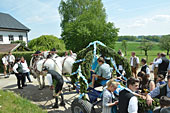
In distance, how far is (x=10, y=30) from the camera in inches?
1075

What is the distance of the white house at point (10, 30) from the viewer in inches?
1024

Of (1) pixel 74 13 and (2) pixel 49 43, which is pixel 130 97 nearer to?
(2) pixel 49 43

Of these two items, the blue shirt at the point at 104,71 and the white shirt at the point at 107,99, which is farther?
the blue shirt at the point at 104,71

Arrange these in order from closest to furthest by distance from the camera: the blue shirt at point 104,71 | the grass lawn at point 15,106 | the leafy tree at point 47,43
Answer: the blue shirt at point 104,71 < the grass lawn at point 15,106 < the leafy tree at point 47,43

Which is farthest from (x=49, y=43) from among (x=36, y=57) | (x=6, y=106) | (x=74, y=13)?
(x=6, y=106)

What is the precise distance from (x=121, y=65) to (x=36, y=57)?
16.4 feet

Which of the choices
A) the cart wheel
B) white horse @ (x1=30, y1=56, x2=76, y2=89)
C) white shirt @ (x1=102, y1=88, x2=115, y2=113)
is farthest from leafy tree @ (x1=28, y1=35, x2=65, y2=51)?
white shirt @ (x1=102, y1=88, x2=115, y2=113)

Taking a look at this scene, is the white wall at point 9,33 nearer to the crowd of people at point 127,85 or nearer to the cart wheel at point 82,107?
the crowd of people at point 127,85

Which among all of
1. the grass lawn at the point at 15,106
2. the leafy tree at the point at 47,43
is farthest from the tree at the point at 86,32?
the grass lawn at the point at 15,106

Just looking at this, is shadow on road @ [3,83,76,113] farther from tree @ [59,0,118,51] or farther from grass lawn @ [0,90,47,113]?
tree @ [59,0,118,51]

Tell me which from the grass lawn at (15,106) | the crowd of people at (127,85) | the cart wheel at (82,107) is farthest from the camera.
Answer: the grass lawn at (15,106)

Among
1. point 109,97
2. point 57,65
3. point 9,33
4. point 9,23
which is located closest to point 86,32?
point 57,65

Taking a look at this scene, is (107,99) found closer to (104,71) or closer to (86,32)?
(104,71)

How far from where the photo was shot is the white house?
2602 centimetres
